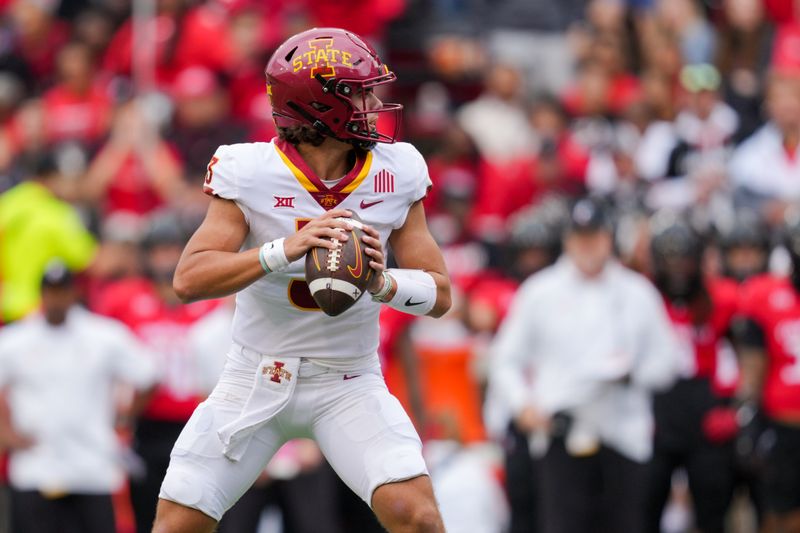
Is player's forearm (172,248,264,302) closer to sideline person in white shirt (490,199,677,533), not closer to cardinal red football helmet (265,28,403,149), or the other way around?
cardinal red football helmet (265,28,403,149)

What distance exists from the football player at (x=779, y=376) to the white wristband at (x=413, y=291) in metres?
4.10

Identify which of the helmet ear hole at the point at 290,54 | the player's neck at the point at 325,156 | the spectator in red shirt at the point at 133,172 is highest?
the helmet ear hole at the point at 290,54

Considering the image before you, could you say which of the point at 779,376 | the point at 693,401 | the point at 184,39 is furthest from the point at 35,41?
the point at 779,376

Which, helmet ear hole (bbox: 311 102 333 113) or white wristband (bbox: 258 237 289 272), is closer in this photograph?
white wristband (bbox: 258 237 289 272)

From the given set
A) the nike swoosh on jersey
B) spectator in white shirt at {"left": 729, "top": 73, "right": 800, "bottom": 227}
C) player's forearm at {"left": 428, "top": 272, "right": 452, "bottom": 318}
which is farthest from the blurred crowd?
the nike swoosh on jersey

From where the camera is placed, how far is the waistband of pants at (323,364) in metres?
5.86

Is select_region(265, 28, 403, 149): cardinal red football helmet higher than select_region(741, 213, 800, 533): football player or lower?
higher

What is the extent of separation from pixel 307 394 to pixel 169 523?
66 cm

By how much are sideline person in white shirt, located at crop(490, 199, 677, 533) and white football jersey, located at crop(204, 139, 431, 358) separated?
331 centimetres

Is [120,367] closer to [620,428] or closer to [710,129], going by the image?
[620,428]

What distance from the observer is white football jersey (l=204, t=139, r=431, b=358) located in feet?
18.7

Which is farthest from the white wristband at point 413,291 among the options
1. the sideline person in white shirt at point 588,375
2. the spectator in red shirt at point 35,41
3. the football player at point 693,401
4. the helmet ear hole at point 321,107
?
the spectator in red shirt at point 35,41

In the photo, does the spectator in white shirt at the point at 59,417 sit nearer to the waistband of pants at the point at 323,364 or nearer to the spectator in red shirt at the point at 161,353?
the spectator in red shirt at the point at 161,353

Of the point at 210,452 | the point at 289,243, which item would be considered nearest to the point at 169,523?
the point at 210,452
